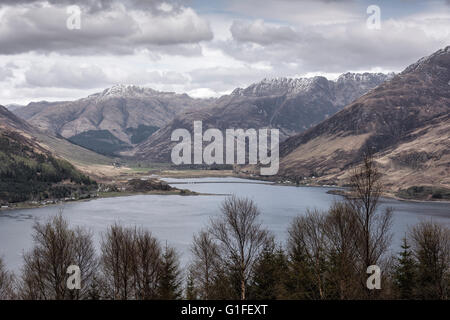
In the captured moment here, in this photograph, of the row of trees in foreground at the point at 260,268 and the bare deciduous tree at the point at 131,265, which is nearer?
the row of trees in foreground at the point at 260,268

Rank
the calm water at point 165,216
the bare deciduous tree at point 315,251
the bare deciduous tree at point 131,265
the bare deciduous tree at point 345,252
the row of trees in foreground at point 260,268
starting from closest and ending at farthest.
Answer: the bare deciduous tree at point 345,252
the row of trees in foreground at point 260,268
the bare deciduous tree at point 315,251
the bare deciduous tree at point 131,265
the calm water at point 165,216

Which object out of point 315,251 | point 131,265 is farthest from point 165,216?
point 315,251

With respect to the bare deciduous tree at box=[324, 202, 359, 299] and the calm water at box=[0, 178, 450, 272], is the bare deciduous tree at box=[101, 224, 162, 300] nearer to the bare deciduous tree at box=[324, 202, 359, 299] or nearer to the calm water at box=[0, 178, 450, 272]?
the bare deciduous tree at box=[324, 202, 359, 299]

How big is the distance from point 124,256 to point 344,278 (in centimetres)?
1711

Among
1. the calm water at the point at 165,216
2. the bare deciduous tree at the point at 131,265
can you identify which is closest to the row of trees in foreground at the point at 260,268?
the bare deciduous tree at the point at 131,265

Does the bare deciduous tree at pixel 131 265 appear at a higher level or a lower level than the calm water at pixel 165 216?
lower

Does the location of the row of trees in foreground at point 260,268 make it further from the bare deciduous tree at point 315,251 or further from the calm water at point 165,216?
the calm water at point 165,216

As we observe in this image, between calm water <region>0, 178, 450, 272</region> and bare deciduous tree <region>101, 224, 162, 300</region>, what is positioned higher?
calm water <region>0, 178, 450, 272</region>

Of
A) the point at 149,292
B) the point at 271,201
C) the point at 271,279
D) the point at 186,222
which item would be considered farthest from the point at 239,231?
the point at 271,201

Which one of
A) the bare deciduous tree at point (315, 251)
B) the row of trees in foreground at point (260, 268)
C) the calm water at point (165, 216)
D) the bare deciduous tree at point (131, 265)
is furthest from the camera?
the calm water at point (165, 216)

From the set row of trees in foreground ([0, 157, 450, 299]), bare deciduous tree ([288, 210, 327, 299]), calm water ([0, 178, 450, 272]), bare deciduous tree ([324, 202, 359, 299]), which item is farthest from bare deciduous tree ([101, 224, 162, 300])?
calm water ([0, 178, 450, 272])
